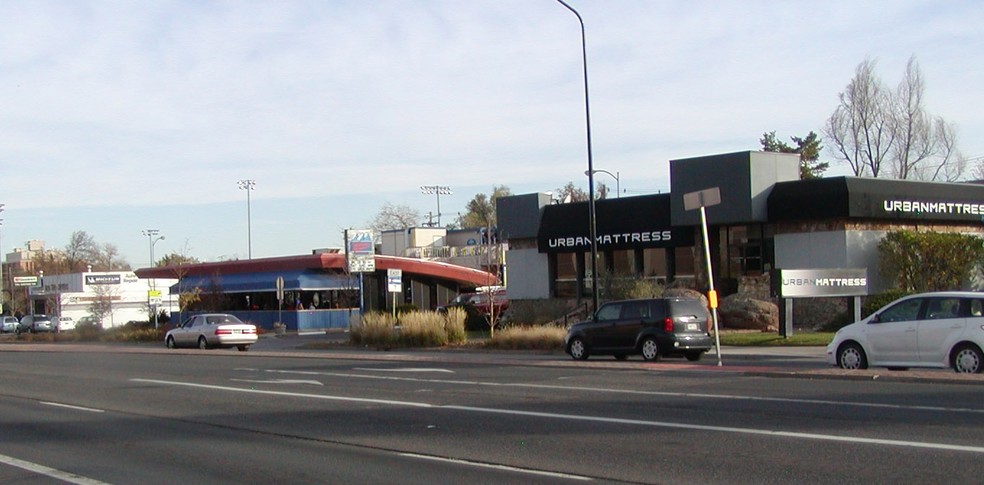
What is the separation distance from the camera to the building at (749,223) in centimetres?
3647

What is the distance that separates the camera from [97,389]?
69.5 ft

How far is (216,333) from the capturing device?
3841 cm

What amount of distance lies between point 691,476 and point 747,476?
1.70ft

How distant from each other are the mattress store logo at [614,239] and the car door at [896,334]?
21616mm

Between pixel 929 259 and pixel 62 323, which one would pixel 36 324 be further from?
pixel 929 259

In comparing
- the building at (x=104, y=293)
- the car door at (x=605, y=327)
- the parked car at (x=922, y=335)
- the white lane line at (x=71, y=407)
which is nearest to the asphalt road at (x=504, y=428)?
the white lane line at (x=71, y=407)

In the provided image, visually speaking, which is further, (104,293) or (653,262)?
(104,293)

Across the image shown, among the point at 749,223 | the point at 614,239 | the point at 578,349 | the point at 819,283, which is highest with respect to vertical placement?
the point at 749,223

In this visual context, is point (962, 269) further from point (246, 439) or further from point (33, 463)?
point (33, 463)

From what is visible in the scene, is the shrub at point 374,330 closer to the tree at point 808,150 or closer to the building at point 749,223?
the building at point 749,223

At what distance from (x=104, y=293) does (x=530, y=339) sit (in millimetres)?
50149

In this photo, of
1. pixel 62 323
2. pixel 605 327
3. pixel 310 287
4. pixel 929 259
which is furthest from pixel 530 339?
pixel 62 323

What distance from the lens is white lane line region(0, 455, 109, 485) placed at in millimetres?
10453

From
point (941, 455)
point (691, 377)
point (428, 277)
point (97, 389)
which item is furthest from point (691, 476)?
point (428, 277)
